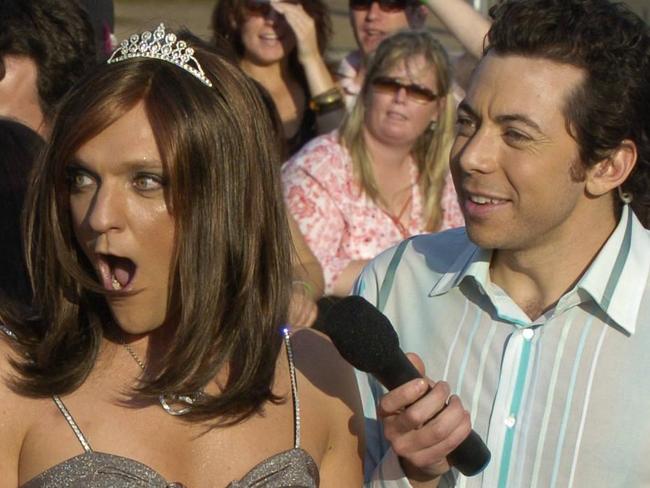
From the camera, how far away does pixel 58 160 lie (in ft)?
8.78

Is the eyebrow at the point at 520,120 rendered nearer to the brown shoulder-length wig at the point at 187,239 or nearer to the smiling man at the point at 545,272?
the smiling man at the point at 545,272

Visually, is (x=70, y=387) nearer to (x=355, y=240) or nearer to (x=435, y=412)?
(x=435, y=412)

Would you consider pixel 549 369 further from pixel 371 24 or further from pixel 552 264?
pixel 371 24

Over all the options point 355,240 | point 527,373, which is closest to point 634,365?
point 527,373

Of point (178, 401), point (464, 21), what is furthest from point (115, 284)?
point (464, 21)

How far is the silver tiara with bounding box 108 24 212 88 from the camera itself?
2.79 meters

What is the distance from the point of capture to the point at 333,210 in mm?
5648

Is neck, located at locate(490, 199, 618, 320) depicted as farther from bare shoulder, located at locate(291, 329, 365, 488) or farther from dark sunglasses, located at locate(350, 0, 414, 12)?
dark sunglasses, located at locate(350, 0, 414, 12)

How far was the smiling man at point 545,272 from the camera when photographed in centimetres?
295

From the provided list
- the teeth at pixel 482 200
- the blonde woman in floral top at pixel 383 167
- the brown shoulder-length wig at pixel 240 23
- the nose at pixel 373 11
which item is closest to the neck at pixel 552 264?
the teeth at pixel 482 200

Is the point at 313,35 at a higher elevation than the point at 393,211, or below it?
higher

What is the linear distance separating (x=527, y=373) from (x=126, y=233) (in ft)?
3.39

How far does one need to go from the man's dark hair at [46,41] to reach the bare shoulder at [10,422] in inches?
66.0

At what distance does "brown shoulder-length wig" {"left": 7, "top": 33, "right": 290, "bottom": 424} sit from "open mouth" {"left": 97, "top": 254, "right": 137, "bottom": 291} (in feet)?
0.09
